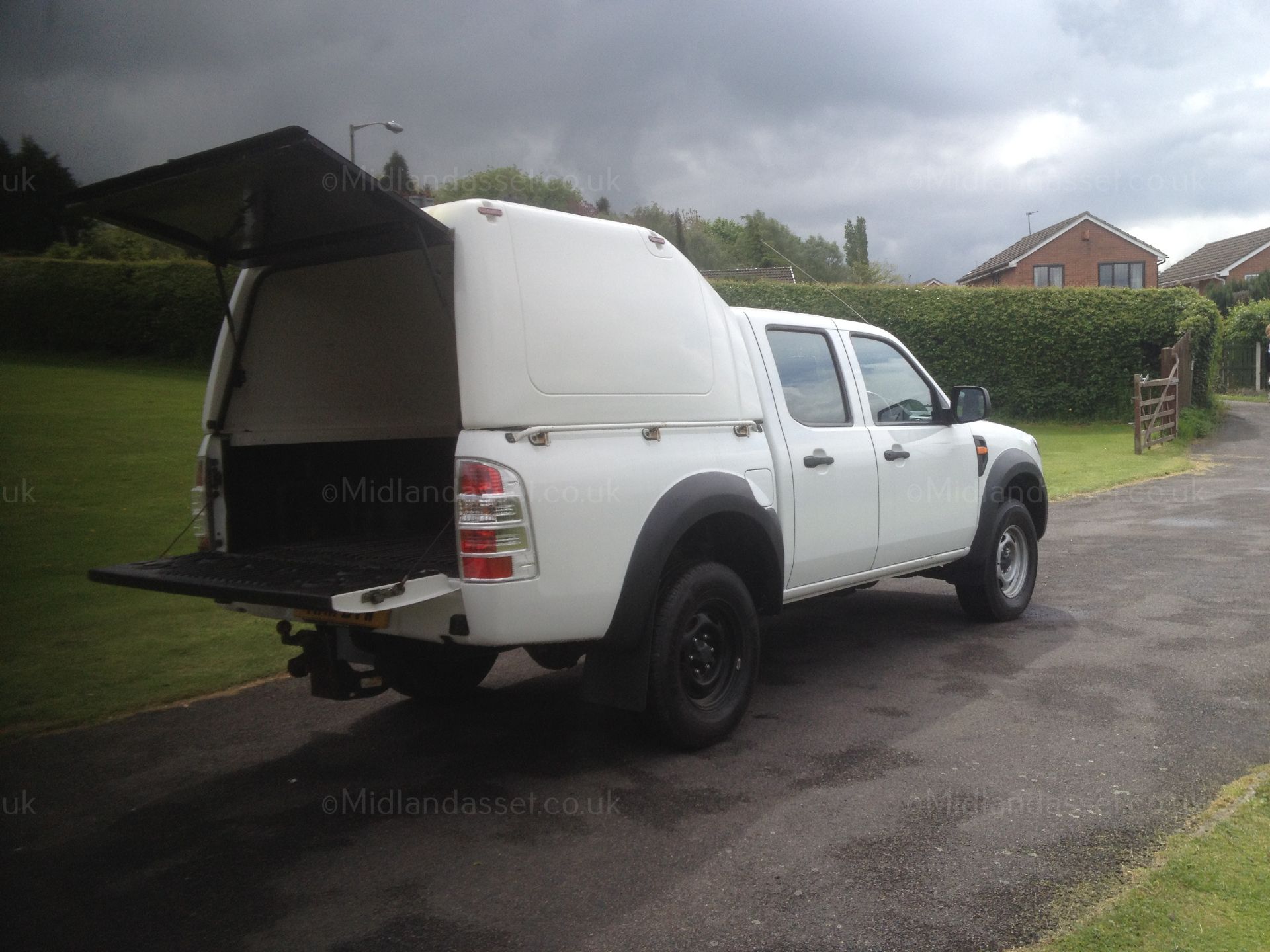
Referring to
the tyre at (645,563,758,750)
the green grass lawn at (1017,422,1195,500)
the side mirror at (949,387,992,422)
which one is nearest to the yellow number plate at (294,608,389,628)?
the tyre at (645,563,758,750)

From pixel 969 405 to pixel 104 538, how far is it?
808 centimetres

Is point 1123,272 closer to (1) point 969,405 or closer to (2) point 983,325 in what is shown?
(2) point 983,325

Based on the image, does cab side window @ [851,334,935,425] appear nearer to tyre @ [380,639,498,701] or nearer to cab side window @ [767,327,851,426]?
cab side window @ [767,327,851,426]

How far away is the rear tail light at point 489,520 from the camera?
379cm

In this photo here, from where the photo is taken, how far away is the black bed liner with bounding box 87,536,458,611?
3.88m

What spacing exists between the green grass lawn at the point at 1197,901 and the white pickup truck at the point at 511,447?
192cm

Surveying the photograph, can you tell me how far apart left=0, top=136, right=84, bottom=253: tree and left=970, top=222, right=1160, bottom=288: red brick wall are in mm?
45623

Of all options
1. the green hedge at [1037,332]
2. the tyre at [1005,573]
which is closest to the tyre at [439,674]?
the tyre at [1005,573]

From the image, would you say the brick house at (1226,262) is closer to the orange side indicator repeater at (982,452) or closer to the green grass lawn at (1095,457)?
the green grass lawn at (1095,457)

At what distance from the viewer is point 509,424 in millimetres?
3918

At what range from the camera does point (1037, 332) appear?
25703 mm

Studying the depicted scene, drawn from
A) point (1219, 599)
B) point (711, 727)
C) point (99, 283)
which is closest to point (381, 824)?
point (711, 727)

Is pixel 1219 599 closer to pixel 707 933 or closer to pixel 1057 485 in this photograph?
pixel 707 933

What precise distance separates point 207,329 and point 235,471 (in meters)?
21.6
